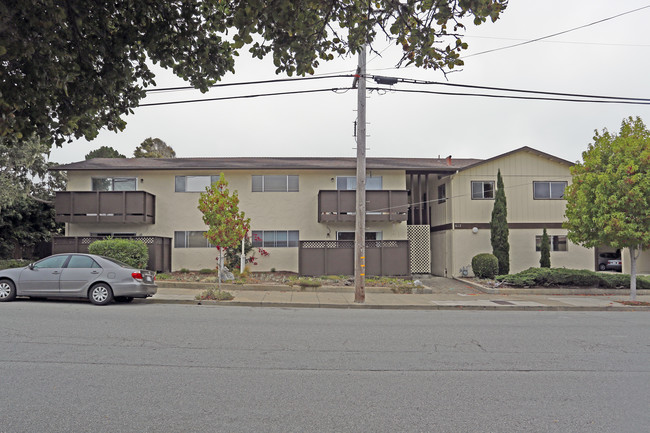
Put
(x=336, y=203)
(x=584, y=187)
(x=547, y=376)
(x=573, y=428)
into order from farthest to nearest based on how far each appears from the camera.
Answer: (x=336, y=203) < (x=584, y=187) < (x=547, y=376) < (x=573, y=428)

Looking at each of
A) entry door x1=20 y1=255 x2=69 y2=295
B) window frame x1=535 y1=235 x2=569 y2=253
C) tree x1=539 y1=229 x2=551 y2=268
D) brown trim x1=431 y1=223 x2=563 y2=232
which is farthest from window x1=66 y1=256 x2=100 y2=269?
window frame x1=535 y1=235 x2=569 y2=253

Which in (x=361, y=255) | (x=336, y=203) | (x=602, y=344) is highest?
(x=336, y=203)

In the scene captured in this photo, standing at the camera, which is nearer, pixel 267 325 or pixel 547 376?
pixel 547 376

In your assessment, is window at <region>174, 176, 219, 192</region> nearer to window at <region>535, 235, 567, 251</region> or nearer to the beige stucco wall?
the beige stucco wall

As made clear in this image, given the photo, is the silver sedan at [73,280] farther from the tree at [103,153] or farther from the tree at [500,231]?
the tree at [103,153]

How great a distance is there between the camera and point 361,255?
1437cm

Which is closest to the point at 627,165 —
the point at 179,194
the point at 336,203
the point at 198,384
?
the point at 336,203

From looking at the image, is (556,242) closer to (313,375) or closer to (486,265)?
(486,265)

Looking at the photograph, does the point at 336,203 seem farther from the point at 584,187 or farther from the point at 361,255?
the point at 584,187

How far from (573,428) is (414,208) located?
20678 millimetres

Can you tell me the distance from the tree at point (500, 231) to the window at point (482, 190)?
139cm

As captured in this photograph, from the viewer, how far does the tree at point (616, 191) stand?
14852 mm

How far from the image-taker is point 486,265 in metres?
20.1

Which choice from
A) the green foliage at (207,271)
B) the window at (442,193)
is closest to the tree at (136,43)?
the green foliage at (207,271)
